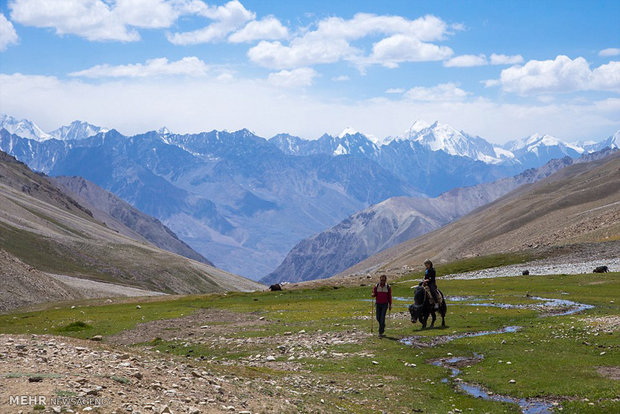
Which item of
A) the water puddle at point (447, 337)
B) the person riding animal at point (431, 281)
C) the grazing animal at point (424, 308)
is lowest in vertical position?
the water puddle at point (447, 337)

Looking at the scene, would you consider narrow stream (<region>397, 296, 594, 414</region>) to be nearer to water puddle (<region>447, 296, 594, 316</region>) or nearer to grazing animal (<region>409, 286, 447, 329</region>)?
water puddle (<region>447, 296, 594, 316</region>)

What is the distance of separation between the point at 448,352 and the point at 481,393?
7512 mm

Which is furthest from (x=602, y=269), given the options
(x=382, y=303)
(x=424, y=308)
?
(x=382, y=303)

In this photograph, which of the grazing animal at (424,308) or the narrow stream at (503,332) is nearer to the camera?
the narrow stream at (503,332)

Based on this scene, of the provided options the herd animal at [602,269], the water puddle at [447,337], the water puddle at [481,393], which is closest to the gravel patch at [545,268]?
the herd animal at [602,269]

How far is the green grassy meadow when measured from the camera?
74.5ft

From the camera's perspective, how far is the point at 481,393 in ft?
79.6

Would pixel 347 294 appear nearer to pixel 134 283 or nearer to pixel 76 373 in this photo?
pixel 76 373

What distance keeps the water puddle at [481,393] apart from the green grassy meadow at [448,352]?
247mm

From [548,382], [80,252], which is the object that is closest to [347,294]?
[548,382]

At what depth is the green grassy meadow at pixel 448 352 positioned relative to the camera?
22698 mm

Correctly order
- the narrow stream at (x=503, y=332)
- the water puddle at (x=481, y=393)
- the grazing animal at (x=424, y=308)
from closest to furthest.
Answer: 1. the water puddle at (x=481, y=393)
2. the narrow stream at (x=503, y=332)
3. the grazing animal at (x=424, y=308)

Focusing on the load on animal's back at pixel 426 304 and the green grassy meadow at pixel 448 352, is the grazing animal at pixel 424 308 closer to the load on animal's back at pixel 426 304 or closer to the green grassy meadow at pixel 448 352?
the load on animal's back at pixel 426 304

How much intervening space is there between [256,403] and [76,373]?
5713 mm
